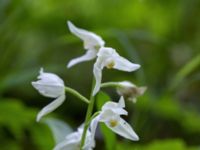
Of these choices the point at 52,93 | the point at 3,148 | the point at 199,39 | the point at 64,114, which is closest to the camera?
the point at 52,93

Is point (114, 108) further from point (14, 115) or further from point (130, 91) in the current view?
point (14, 115)

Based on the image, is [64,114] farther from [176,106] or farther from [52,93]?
[52,93]

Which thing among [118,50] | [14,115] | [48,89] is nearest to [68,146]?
[48,89]

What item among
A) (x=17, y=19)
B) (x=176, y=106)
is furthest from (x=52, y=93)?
(x=176, y=106)

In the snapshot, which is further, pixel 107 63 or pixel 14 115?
pixel 14 115

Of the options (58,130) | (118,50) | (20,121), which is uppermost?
(58,130)

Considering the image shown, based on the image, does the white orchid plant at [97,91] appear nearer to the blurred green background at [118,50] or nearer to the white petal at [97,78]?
the white petal at [97,78]

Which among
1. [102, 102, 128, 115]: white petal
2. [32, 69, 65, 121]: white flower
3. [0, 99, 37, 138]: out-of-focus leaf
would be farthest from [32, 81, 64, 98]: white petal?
[0, 99, 37, 138]: out-of-focus leaf
